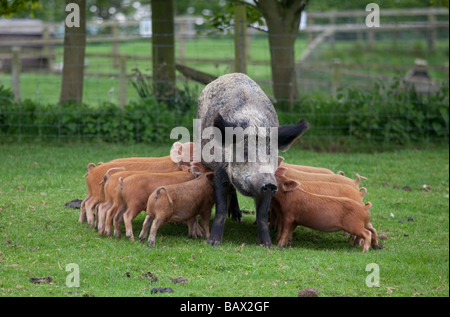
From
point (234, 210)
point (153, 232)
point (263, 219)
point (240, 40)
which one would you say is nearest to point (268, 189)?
point (263, 219)

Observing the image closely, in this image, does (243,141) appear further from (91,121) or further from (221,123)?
(91,121)

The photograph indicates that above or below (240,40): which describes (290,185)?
below

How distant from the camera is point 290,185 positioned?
22.7ft

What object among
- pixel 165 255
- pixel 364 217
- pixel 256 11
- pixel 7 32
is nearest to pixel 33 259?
pixel 165 255

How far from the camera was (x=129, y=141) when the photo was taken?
11555 mm

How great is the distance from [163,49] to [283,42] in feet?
7.10

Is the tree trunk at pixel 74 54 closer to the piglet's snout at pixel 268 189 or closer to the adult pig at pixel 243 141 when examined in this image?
the adult pig at pixel 243 141

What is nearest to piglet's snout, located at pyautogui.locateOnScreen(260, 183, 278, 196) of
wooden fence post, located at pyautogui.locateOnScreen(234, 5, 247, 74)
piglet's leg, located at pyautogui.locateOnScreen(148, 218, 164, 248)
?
piglet's leg, located at pyautogui.locateOnScreen(148, 218, 164, 248)

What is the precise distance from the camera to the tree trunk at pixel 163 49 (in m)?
12.0

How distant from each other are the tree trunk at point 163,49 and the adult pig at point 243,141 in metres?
4.66

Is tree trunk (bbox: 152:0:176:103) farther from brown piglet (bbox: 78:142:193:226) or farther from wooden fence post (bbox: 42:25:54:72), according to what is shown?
wooden fence post (bbox: 42:25:54:72)

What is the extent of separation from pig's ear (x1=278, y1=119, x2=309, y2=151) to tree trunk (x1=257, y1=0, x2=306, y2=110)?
17.0 ft

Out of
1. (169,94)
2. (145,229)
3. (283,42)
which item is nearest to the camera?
(145,229)

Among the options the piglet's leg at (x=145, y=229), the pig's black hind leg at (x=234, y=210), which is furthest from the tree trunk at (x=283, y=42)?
the piglet's leg at (x=145, y=229)
